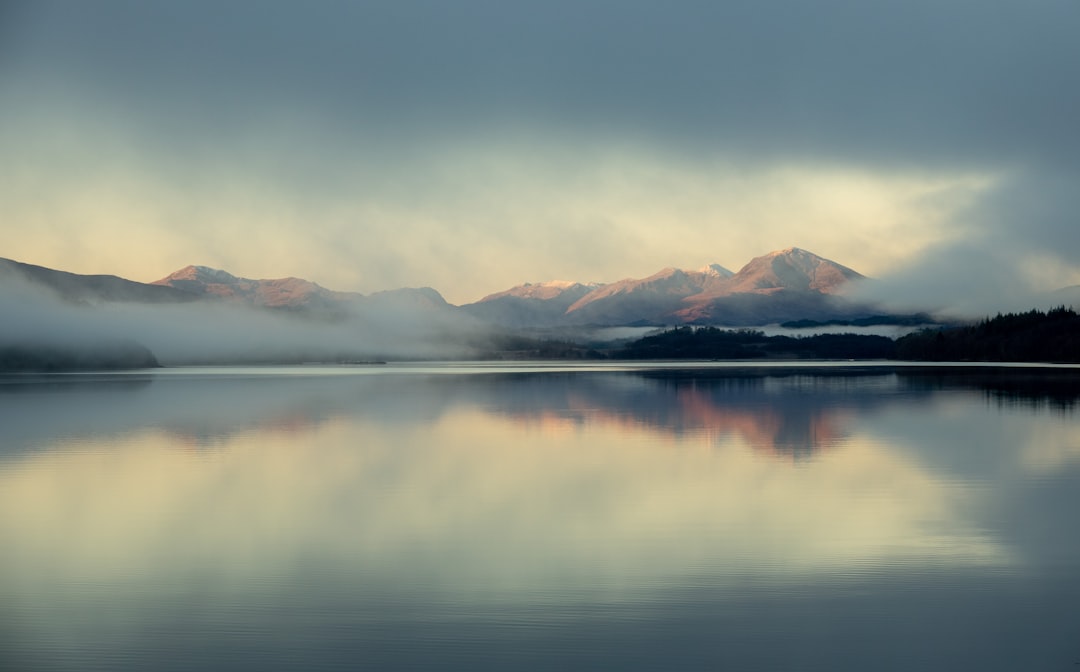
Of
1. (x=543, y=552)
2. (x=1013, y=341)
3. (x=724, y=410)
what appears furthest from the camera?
(x=1013, y=341)

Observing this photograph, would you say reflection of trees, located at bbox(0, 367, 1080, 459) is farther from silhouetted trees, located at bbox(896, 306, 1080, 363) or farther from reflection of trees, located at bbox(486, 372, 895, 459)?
silhouetted trees, located at bbox(896, 306, 1080, 363)

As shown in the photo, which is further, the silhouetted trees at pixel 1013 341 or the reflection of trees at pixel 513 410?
→ the silhouetted trees at pixel 1013 341

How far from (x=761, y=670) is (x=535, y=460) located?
16169mm

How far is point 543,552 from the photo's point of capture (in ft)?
46.5

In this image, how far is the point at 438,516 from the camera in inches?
679

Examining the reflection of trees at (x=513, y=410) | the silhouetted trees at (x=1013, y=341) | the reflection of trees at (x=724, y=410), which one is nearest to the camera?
the reflection of trees at (x=724, y=410)

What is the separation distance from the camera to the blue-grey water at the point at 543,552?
980 centimetres

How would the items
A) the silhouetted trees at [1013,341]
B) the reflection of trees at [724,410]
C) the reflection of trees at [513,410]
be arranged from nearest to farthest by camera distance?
1. the reflection of trees at [724,410]
2. the reflection of trees at [513,410]
3. the silhouetted trees at [1013,341]

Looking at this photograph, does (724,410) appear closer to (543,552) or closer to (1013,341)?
(543,552)

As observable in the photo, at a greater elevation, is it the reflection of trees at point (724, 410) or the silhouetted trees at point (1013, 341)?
the silhouetted trees at point (1013, 341)

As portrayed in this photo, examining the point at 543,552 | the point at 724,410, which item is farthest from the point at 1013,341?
the point at 543,552

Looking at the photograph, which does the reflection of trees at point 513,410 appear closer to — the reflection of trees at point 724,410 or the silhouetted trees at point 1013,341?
the reflection of trees at point 724,410

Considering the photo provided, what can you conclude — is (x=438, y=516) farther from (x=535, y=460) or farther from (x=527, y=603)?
(x=535, y=460)

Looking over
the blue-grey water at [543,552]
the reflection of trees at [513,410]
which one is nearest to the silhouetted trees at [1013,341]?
the reflection of trees at [513,410]
